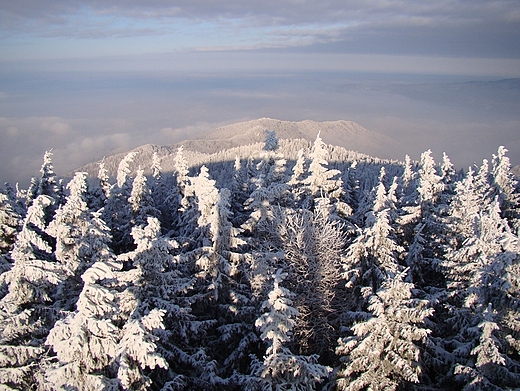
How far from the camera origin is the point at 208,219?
20359mm

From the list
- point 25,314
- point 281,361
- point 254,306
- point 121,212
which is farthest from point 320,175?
point 25,314

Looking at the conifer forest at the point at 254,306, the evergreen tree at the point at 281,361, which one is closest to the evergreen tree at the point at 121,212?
the conifer forest at the point at 254,306

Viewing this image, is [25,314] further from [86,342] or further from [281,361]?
[281,361]

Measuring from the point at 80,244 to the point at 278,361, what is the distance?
9.89 metres

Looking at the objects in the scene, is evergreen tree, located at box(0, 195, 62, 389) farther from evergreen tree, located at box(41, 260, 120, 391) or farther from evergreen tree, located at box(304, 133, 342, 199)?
evergreen tree, located at box(304, 133, 342, 199)

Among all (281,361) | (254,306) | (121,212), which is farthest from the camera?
(121,212)

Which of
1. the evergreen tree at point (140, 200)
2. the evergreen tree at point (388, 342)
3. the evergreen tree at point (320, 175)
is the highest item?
the evergreen tree at point (320, 175)

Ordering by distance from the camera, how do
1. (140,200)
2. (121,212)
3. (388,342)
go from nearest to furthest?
(388,342) < (140,200) < (121,212)

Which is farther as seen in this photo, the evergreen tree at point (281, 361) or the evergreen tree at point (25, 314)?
the evergreen tree at point (25, 314)

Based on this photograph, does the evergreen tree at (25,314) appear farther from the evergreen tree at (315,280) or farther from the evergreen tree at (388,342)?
the evergreen tree at (388,342)

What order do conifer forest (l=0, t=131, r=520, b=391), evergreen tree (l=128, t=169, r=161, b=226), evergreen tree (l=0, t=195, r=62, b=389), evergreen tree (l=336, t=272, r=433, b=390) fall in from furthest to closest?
evergreen tree (l=128, t=169, r=161, b=226)
evergreen tree (l=336, t=272, r=433, b=390)
evergreen tree (l=0, t=195, r=62, b=389)
conifer forest (l=0, t=131, r=520, b=391)

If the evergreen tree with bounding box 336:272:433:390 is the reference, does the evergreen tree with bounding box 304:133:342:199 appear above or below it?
above

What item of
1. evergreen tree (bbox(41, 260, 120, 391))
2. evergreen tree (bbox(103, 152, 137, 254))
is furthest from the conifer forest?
evergreen tree (bbox(103, 152, 137, 254))

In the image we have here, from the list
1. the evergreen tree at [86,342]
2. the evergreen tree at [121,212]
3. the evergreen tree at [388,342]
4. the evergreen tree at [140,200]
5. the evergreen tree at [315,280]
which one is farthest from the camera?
the evergreen tree at [140,200]
